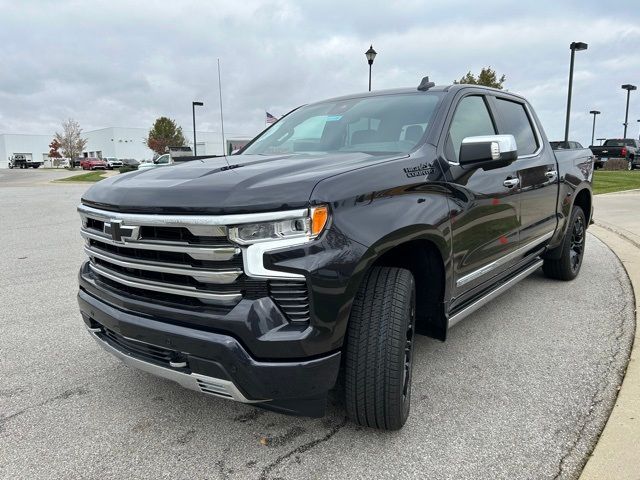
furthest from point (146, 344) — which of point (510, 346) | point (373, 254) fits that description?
point (510, 346)

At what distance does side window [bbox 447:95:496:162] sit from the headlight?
1.32m

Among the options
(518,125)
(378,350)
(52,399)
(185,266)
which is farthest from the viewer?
(518,125)

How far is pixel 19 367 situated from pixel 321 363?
238 centimetres

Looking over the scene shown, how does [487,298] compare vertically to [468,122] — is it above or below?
below

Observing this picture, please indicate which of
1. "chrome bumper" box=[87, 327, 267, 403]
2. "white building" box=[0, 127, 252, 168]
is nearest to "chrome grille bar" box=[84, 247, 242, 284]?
"chrome bumper" box=[87, 327, 267, 403]

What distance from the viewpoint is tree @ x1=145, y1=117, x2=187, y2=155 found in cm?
6116

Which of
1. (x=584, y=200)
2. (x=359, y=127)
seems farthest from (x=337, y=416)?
(x=584, y=200)

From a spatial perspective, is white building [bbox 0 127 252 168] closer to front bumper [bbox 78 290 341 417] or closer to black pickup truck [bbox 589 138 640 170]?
black pickup truck [bbox 589 138 640 170]

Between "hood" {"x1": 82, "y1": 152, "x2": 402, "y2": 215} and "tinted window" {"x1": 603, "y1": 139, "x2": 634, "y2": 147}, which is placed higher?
"tinted window" {"x1": 603, "y1": 139, "x2": 634, "y2": 147}

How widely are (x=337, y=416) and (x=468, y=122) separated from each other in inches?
82.2

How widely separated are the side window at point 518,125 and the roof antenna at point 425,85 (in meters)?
0.69

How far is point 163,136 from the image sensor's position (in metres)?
61.7

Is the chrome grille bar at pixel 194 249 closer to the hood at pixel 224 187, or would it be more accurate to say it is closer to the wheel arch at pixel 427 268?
the hood at pixel 224 187

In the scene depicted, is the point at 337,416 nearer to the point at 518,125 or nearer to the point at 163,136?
the point at 518,125
